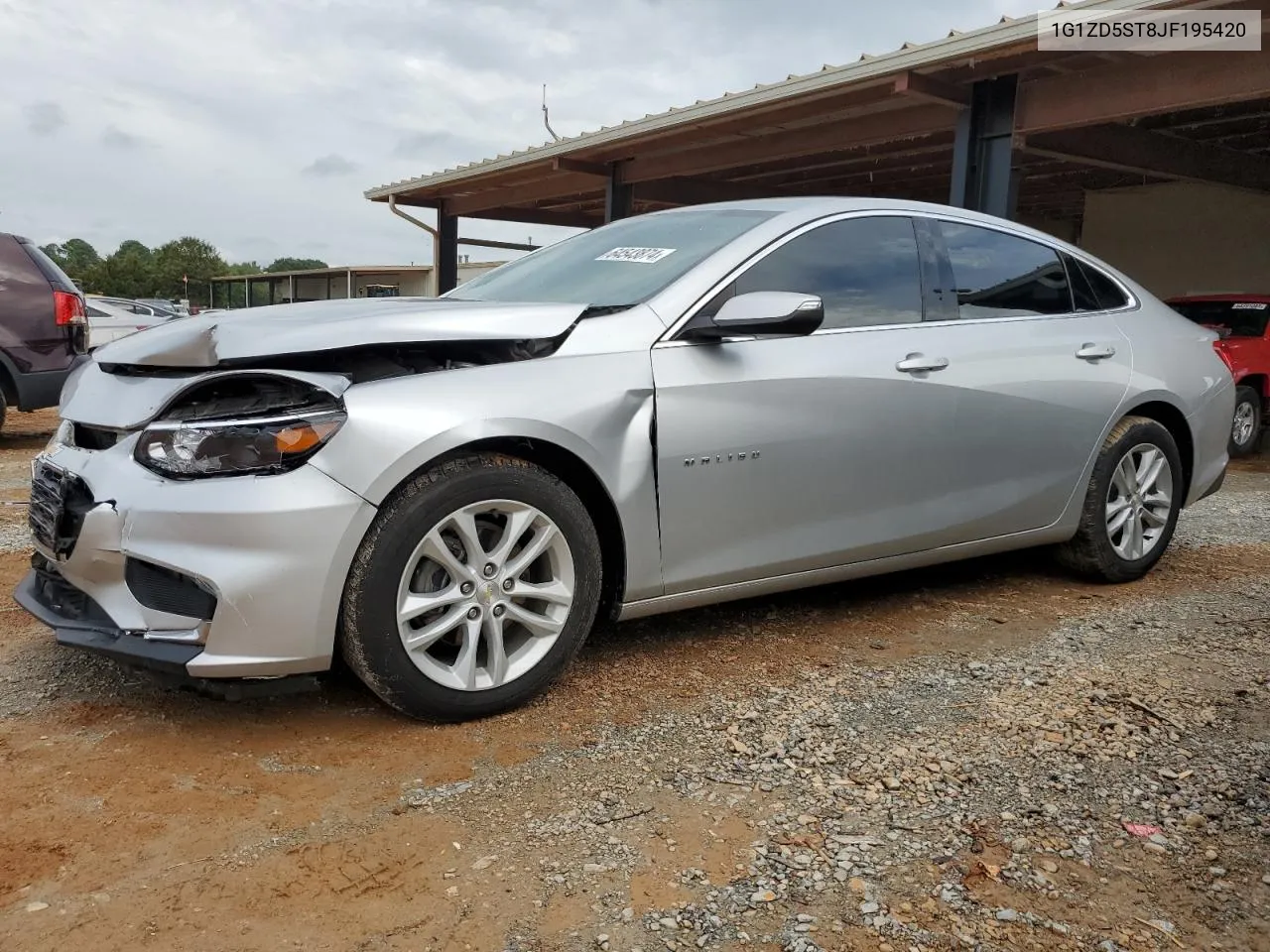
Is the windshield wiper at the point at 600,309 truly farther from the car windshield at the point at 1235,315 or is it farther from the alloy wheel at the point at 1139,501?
the car windshield at the point at 1235,315

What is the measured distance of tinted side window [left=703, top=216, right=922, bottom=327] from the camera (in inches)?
133

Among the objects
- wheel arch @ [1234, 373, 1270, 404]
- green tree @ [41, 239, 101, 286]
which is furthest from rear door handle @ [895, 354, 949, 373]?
green tree @ [41, 239, 101, 286]

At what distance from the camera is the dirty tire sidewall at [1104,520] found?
424 centimetres

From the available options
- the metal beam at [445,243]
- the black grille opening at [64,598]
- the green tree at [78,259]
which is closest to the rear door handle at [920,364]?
the black grille opening at [64,598]

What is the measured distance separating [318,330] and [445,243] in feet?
50.2

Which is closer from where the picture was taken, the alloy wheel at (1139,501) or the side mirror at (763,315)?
the side mirror at (763,315)

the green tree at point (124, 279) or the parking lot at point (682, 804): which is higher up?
the green tree at point (124, 279)

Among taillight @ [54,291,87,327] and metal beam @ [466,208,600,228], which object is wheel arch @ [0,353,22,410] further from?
metal beam @ [466,208,600,228]

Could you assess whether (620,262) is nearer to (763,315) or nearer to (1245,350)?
(763,315)

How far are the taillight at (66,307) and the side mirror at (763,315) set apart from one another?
6837 mm

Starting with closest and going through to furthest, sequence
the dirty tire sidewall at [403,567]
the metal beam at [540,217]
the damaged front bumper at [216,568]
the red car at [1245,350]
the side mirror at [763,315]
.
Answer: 1. the damaged front bumper at [216,568]
2. the dirty tire sidewall at [403,567]
3. the side mirror at [763,315]
4. the red car at [1245,350]
5. the metal beam at [540,217]

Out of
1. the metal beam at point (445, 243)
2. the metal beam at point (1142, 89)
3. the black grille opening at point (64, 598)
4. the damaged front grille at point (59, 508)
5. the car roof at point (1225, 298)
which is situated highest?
the metal beam at point (1142, 89)

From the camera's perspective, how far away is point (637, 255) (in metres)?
3.52

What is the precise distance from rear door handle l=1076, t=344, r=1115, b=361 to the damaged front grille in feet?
12.0
